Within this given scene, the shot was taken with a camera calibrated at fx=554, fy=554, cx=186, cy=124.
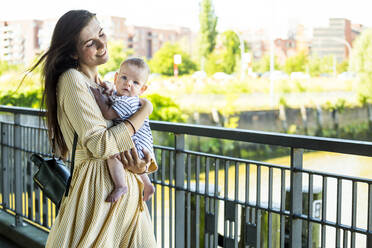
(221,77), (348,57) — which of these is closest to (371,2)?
(348,57)

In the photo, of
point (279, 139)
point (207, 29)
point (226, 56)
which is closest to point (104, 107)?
point (279, 139)

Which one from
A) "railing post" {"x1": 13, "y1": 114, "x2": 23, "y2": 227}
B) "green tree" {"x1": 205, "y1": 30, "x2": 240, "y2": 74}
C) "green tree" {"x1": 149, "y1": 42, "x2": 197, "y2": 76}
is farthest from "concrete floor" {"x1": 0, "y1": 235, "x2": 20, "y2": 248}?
"green tree" {"x1": 205, "y1": 30, "x2": 240, "y2": 74}

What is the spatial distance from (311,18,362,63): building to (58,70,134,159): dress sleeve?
159 ft

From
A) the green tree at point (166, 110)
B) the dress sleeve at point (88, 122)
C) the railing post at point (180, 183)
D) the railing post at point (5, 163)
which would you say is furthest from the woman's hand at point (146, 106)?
the green tree at point (166, 110)

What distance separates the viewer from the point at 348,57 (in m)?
49.4

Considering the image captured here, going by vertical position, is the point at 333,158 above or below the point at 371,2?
below

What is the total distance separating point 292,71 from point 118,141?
45352 mm

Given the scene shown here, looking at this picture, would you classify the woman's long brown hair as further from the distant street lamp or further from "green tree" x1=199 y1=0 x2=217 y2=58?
"green tree" x1=199 y1=0 x2=217 y2=58

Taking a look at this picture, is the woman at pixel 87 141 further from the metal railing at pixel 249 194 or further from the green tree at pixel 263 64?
Result: the green tree at pixel 263 64

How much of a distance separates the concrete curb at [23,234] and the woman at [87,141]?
A: 1635mm

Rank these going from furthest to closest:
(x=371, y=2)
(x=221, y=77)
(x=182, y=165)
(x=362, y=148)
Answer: (x=371, y=2) → (x=221, y=77) → (x=182, y=165) → (x=362, y=148)

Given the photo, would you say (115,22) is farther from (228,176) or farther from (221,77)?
(228,176)

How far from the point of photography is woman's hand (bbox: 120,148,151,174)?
1.88m

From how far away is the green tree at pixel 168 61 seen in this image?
4328 cm
